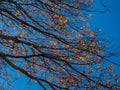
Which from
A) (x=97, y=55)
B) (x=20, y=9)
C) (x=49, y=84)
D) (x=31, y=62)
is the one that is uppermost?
(x=20, y=9)

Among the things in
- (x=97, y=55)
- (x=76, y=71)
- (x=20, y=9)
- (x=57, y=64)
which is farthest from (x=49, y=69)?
(x=20, y=9)

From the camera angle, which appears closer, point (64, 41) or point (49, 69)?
point (64, 41)

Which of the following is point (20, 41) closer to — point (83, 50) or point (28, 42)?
point (28, 42)

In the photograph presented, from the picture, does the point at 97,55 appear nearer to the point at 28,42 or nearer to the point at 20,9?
the point at 28,42

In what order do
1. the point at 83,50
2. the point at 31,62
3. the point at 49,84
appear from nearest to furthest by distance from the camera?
the point at 49,84 → the point at 83,50 → the point at 31,62

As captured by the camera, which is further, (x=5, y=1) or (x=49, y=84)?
(x=5, y=1)

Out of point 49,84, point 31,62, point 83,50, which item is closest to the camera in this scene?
point 49,84

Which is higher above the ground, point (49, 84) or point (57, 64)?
point (57, 64)

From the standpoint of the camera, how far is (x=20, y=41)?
28.7 feet

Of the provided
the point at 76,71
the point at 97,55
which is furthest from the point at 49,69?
the point at 97,55

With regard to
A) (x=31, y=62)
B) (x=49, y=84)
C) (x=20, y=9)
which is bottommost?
(x=49, y=84)

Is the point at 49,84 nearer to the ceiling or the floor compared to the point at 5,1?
nearer to the floor

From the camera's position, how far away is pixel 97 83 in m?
8.82

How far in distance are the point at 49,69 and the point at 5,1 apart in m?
3.04
